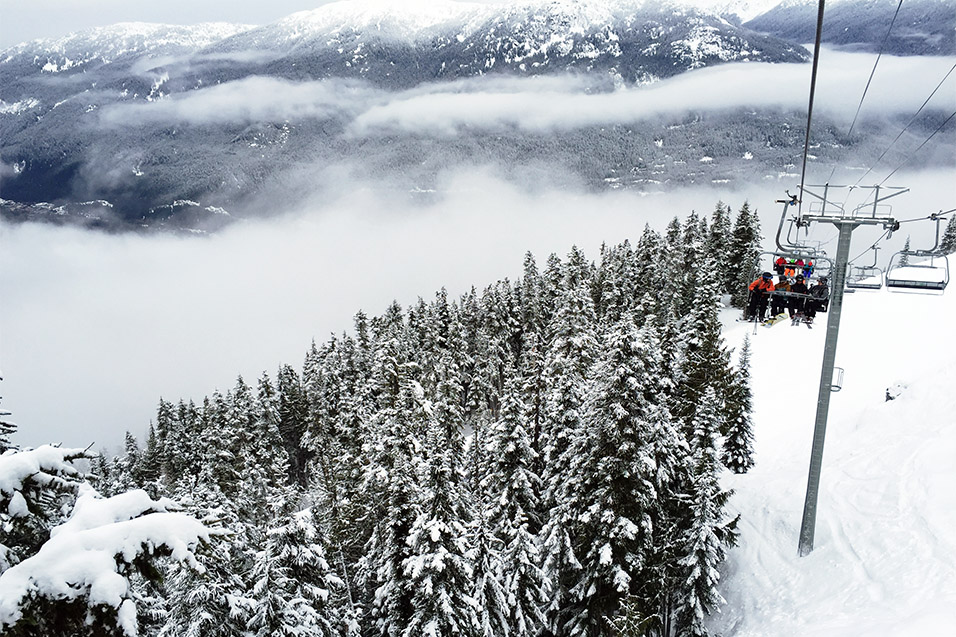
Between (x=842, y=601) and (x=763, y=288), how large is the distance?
16169mm

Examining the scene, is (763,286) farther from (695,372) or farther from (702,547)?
(702,547)

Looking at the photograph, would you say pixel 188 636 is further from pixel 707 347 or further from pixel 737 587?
pixel 707 347

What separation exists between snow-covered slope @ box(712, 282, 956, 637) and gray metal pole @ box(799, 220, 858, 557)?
3.16 feet

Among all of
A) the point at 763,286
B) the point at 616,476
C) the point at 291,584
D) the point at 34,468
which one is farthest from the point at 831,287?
the point at 34,468

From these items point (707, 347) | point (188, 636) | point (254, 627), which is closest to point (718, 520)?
point (707, 347)

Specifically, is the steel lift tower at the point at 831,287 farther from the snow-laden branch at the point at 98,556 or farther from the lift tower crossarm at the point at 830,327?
the snow-laden branch at the point at 98,556

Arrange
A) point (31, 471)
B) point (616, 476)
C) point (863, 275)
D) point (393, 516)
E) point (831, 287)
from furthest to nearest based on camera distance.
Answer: point (863, 275)
point (616, 476)
point (393, 516)
point (831, 287)
point (31, 471)

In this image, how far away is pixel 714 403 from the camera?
23.2 meters

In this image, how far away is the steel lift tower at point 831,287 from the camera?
50.9ft

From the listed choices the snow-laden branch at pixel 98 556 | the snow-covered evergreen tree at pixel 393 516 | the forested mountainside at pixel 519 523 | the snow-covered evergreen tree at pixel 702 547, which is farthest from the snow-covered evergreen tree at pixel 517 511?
the snow-laden branch at pixel 98 556

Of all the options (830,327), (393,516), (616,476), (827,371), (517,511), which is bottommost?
(517,511)

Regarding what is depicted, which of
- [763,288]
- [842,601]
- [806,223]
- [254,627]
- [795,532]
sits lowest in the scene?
[795,532]

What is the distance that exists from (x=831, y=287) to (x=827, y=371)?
267 centimetres

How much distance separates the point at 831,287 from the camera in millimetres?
17000
